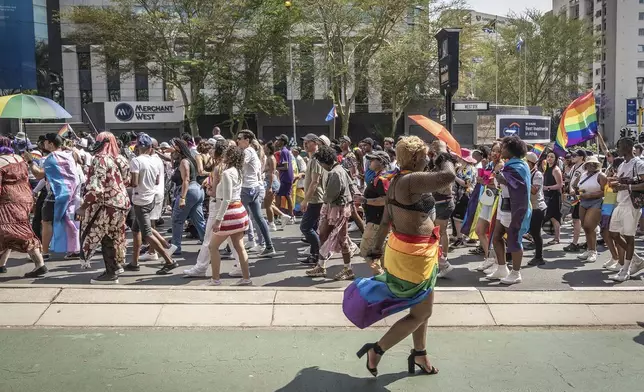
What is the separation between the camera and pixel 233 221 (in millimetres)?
6742

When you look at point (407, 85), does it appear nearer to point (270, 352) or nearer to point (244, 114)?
point (244, 114)

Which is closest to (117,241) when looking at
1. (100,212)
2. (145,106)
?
(100,212)

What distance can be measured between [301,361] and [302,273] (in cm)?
319

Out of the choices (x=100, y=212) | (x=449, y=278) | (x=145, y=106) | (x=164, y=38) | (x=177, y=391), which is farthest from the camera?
(x=145, y=106)

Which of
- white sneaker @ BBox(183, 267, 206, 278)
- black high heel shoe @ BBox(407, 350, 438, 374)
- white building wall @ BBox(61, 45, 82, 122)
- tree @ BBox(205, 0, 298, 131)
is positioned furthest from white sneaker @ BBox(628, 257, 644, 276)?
white building wall @ BBox(61, 45, 82, 122)

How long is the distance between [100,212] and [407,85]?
30049 mm

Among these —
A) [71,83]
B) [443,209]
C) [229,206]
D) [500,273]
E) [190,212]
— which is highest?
[71,83]

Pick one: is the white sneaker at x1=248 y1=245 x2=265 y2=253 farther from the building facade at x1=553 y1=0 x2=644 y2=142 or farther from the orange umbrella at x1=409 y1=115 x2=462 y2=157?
the building facade at x1=553 y1=0 x2=644 y2=142

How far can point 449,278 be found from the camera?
25.5ft

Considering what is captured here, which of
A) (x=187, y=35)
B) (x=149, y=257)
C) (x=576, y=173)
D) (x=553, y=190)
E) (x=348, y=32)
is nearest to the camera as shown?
(x=149, y=257)

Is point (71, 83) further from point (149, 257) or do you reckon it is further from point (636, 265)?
point (636, 265)

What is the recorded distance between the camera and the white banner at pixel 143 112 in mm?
34094

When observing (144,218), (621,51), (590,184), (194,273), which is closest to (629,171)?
(590,184)

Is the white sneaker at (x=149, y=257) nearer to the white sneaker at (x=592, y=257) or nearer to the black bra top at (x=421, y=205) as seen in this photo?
the black bra top at (x=421, y=205)
